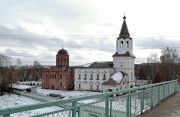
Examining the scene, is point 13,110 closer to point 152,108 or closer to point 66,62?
point 152,108

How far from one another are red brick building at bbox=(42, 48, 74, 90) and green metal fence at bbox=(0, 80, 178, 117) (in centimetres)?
5650

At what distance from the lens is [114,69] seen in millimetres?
61344

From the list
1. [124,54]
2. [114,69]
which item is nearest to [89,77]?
[114,69]

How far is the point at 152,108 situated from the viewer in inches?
394

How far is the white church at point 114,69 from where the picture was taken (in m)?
59.5

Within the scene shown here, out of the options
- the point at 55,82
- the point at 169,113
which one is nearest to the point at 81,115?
the point at 169,113

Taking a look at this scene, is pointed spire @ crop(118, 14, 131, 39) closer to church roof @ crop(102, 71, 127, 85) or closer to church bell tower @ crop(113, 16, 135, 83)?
church bell tower @ crop(113, 16, 135, 83)

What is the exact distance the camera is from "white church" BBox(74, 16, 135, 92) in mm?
59500

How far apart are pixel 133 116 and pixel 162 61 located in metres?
55.7

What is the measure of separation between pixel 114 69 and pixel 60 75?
48.5ft

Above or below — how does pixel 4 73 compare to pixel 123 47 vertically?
below

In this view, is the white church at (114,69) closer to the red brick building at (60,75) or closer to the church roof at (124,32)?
the church roof at (124,32)

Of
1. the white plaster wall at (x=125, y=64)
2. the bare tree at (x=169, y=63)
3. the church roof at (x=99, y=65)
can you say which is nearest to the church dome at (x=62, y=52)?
the church roof at (x=99, y=65)

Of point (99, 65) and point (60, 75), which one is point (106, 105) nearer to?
point (99, 65)
